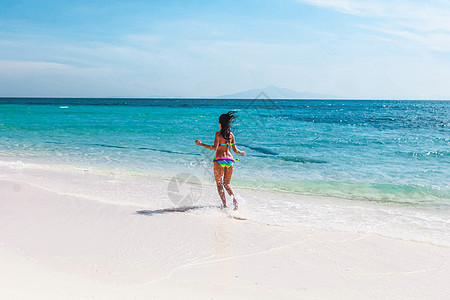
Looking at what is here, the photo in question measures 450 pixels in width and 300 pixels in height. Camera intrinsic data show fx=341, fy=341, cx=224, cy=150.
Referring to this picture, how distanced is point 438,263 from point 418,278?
63 cm

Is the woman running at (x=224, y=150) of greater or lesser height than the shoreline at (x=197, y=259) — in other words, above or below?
above

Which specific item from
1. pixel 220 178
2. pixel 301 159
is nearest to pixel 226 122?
A: pixel 220 178

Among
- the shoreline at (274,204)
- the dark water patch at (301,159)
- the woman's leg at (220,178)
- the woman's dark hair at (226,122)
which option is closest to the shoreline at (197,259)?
the shoreline at (274,204)

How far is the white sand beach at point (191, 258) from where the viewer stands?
335 centimetres

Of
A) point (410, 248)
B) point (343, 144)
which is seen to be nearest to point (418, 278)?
point (410, 248)

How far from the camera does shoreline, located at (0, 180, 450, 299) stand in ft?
11.1

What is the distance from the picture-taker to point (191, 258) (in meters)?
4.07

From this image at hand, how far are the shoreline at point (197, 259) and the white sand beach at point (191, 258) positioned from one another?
0.01 meters

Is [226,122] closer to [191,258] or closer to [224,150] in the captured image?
[224,150]

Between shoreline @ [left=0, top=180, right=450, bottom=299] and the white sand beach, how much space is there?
11 mm

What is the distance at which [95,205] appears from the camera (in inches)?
239

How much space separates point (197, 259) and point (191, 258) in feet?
0.25

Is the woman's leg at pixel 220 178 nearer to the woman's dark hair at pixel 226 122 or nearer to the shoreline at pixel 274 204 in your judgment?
the shoreline at pixel 274 204

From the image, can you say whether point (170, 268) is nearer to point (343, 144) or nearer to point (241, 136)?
point (343, 144)
